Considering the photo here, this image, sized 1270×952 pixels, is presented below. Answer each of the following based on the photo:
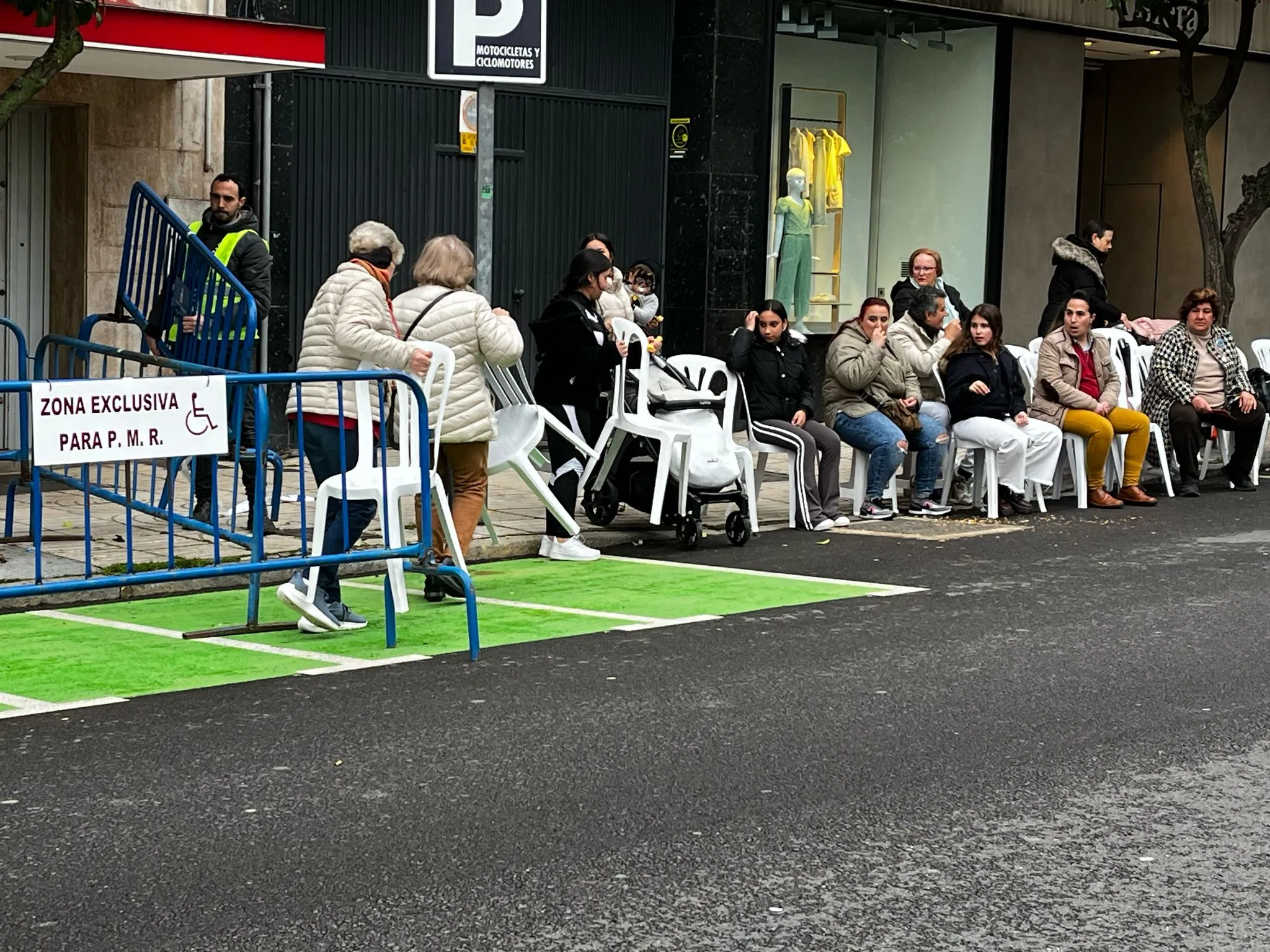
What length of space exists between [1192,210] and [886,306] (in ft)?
39.4

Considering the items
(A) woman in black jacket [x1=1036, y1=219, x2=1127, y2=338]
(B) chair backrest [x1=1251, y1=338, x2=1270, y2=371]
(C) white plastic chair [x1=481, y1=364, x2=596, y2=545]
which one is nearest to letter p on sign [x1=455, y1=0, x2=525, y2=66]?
(C) white plastic chair [x1=481, y1=364, x2=596, y2=545]

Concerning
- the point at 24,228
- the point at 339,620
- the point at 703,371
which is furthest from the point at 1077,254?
the point at 339,620

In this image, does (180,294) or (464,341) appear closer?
(464,341)

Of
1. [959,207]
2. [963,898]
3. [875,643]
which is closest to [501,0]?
[875,643]

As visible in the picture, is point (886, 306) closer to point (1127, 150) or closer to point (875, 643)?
point (875, 643)

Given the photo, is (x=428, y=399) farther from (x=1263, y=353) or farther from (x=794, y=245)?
(x=794, y=245)

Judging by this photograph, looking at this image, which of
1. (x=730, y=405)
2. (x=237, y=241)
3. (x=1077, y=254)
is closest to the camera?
(x=237, y=241)

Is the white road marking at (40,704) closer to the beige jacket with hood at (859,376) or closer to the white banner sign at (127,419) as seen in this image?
the white banner sign at (127,419)

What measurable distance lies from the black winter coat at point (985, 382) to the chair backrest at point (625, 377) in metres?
2.73

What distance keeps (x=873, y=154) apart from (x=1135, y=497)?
657cm

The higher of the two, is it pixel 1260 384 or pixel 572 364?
pixel 572 364

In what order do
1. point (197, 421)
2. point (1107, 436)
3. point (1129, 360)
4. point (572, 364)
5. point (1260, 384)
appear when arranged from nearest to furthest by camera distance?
point (197, 421)
point (572, 364)
point (1107, 436)
point (1129, 360)
point (1260, 384)

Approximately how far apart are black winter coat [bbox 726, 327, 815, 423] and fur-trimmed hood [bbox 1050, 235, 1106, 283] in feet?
14.6

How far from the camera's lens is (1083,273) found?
622 inches
